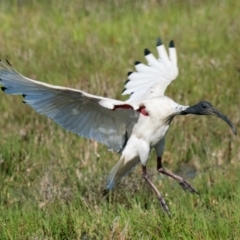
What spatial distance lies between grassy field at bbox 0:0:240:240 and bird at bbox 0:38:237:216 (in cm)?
28

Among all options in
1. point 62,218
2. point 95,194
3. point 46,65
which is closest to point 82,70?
point 46,65

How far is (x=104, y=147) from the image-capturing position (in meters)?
7.14

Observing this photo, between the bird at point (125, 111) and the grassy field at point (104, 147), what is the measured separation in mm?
279

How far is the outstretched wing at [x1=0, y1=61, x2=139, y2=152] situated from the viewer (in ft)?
18.0

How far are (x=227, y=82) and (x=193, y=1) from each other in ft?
10.4

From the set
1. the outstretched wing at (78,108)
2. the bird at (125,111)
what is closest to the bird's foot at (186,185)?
the bird at (125,111)

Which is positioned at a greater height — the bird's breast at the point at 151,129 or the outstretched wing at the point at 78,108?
the outstretched wing at the point at 78,108

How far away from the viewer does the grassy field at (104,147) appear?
5.23 meters

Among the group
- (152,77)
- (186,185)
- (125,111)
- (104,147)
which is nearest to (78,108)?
(125,111)

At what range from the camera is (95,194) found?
6.08 m

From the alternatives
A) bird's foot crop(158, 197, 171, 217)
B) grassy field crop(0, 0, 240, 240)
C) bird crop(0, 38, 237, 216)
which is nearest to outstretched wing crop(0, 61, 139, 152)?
bird crop(0, 38, 237, 216)

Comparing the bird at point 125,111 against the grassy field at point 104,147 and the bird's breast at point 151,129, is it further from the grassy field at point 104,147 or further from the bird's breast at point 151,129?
the grassy field at point 104,147

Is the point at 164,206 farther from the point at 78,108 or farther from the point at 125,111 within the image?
the point at 78,108

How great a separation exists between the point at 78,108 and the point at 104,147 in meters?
1.33
